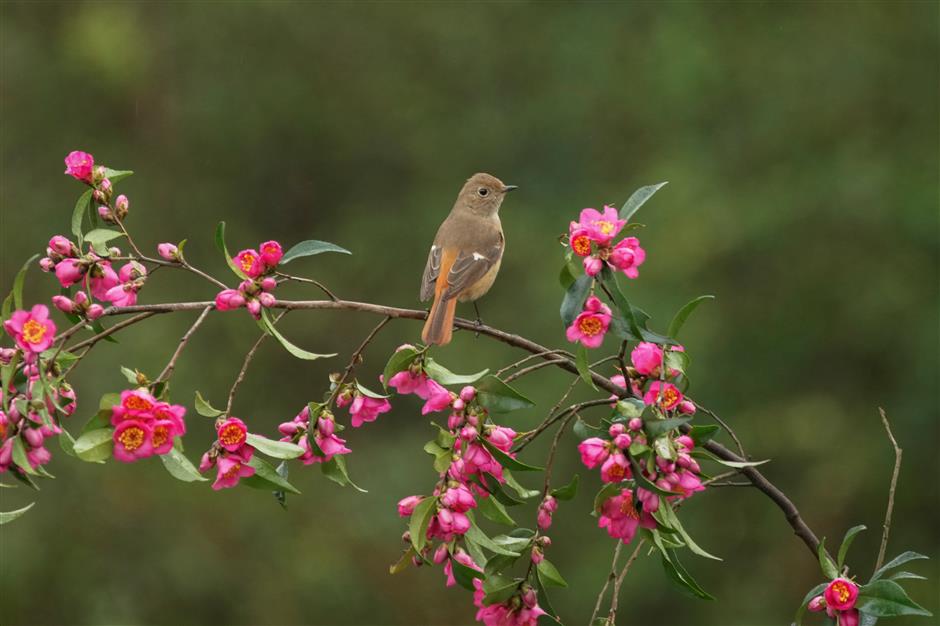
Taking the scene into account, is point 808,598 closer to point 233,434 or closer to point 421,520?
point 421,520

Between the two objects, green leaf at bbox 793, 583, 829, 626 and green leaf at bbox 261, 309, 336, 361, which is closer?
green leaf at bbox 261, 309, 336, 361

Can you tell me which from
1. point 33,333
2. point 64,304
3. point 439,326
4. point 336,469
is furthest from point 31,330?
point 439,326

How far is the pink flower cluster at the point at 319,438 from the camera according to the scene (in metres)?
2.38

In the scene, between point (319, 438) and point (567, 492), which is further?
point (319, 438)

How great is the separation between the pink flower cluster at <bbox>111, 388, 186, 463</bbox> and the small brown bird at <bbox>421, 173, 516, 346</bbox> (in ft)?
5.18

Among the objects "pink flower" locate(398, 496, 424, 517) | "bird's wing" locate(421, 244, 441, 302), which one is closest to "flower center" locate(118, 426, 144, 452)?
"pink flower" locate(398, 496, 424, 517)

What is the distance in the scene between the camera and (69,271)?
93.4 inches

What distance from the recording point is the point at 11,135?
37.1 ft

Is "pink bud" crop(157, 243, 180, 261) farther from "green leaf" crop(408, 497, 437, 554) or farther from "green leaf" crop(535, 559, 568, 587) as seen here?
"green leaf" crop(535, 559, 568, 587)

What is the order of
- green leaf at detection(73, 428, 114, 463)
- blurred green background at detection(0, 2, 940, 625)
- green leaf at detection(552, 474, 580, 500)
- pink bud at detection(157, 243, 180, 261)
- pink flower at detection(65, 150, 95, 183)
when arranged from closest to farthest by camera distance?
1. green leaf at detection(73, 428, 114, 463)
2. green leaf at detection(552, 474, 580, 500)
3. pink bud at detection(157, 243, 180, 261)
4. pink flower at detection(65, 150, 95, 183)
5. blurred green background at detection(0, 2, 940, 625)

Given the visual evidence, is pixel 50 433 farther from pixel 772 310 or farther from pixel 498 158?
pixel 498 158

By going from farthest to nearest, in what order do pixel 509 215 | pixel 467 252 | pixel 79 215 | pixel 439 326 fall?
pixel 509 215 → pixel 467 252 → pixel 439 326 → pixel 79 215

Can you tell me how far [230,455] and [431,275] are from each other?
227 cm

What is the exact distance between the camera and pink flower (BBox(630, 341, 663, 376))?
2.34 metres
